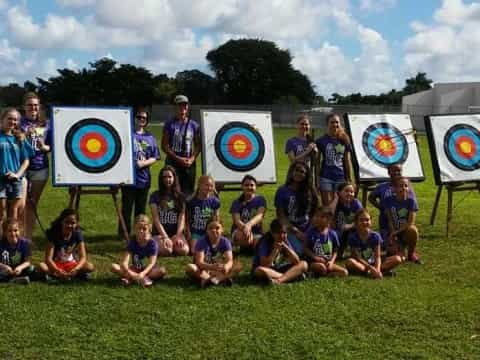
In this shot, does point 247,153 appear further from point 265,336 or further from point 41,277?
point 265,336

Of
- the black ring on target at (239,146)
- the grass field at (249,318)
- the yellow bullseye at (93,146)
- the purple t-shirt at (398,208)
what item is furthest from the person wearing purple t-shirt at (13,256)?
the purple t-shirt at (398,208)

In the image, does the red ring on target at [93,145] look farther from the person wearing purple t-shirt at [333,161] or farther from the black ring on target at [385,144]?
the black ring on target at [385,144]

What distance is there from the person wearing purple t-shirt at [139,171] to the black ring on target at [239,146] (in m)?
1.01

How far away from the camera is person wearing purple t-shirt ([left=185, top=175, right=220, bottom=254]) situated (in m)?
7.56

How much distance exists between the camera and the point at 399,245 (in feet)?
24.7

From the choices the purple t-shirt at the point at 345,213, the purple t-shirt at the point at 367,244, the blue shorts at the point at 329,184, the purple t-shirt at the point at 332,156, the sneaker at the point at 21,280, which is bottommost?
the sneaker at the point at 21,280

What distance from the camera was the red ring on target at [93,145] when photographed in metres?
8.23

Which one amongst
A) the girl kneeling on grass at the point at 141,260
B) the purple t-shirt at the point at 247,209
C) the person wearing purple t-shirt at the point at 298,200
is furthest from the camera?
the purple t-shirt at the point at 247,209

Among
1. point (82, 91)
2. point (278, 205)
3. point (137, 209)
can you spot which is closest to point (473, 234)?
point (278, 205)

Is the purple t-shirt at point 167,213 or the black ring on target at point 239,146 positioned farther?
the black ring on target at point 239,146

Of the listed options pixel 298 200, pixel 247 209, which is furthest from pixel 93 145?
pixel 298 200

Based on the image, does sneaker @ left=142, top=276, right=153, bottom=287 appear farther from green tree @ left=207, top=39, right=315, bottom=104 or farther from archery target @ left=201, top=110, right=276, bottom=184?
green tree @ left=207, top=39, right=315, bottom=104

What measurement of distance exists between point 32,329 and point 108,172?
3658 mm

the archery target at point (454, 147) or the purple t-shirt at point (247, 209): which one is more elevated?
the archery target at point (454, 147)
